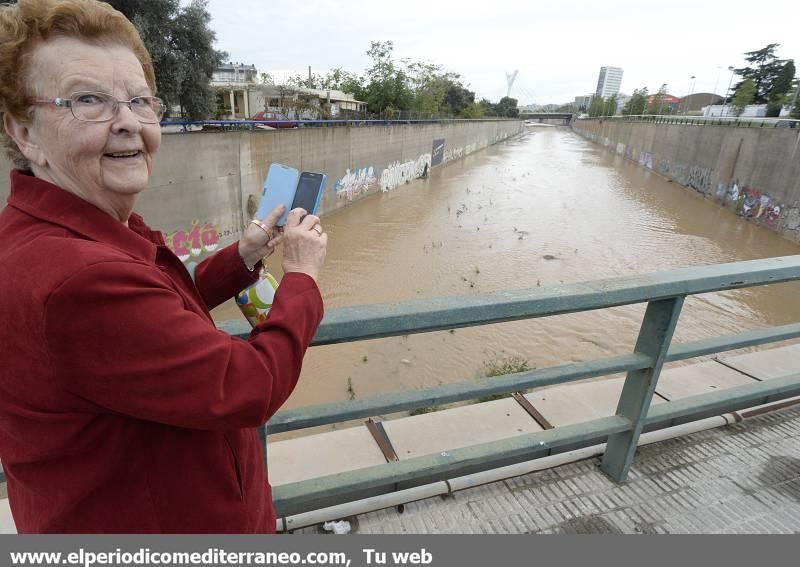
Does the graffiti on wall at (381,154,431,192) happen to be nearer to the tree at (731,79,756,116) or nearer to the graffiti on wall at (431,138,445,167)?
the graffiti on wall at (431,138,445,167)

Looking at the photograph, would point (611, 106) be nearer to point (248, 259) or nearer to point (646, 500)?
point (646, 500)

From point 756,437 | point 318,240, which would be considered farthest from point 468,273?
point 318,240

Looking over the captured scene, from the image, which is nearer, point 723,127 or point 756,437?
point 756,437

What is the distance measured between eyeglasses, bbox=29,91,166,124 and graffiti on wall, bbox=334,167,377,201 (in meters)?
17.8

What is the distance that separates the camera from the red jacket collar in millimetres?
912

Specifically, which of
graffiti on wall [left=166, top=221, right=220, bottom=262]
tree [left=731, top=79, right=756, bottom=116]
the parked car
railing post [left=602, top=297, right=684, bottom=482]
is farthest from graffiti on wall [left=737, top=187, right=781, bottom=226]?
tree [left=731, top=79, right=756, bottom=116]

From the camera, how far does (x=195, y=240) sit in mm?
11047

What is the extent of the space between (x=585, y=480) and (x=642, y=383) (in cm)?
62

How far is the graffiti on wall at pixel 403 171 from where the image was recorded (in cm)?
2408

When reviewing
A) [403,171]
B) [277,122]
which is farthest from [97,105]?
[403,171]

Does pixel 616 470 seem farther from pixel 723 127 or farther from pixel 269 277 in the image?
pixel 723 127

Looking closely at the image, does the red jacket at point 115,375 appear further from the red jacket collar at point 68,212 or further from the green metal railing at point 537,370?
the green metal railing at point 537,370

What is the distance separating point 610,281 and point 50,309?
1.76 metres

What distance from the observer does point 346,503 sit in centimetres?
209
